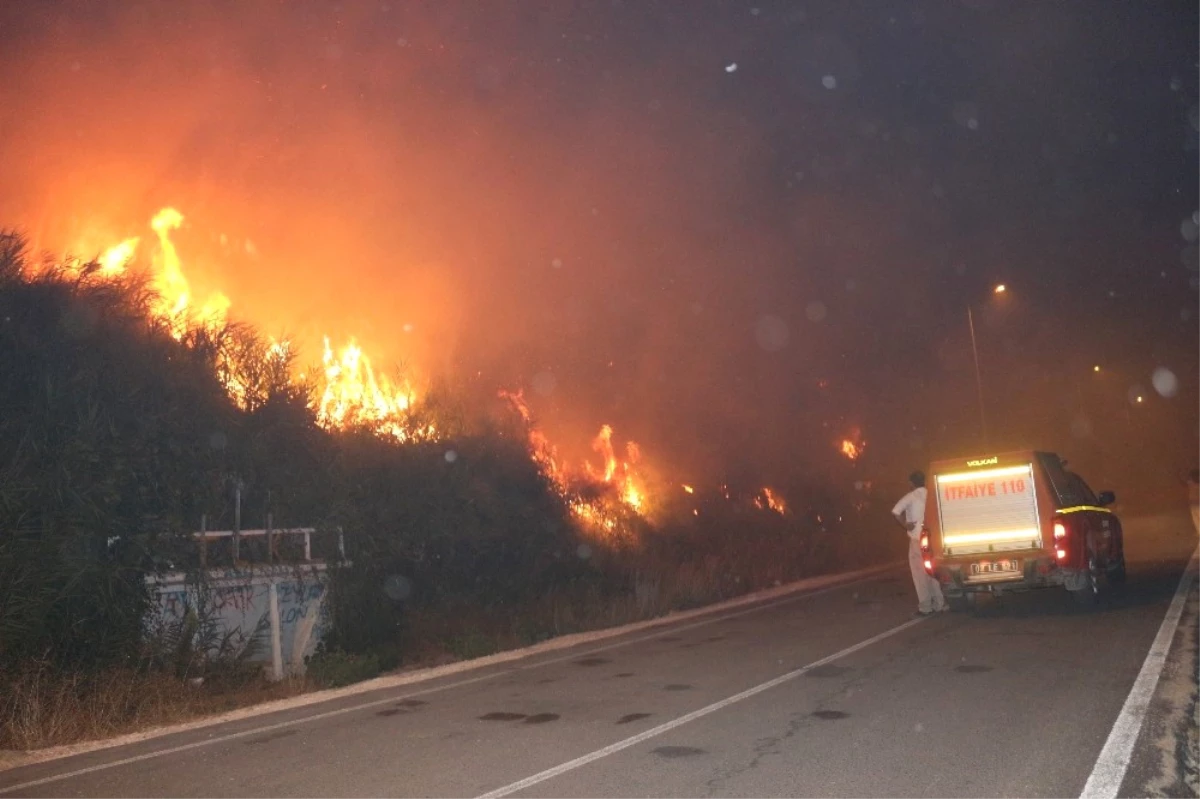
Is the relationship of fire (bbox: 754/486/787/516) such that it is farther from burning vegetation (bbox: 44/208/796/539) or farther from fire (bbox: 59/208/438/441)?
fire (bbox: 59/208/438/441)

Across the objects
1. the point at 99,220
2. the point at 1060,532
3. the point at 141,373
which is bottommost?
the point at 1060,532

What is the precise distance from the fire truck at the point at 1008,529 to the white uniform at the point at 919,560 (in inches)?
11.8

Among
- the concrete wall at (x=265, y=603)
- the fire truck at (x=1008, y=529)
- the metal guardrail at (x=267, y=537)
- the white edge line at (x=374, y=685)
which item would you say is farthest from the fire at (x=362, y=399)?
the fire truck at (x=1008, y=529)

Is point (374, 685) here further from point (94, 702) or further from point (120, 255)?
point (120, 255)

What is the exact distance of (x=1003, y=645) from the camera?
1069 centimetres

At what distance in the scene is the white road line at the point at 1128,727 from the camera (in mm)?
5441

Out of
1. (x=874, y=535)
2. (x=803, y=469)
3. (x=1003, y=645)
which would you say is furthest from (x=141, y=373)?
(x=803, y=469)

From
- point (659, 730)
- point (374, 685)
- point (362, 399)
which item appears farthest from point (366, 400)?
point (659, 730)

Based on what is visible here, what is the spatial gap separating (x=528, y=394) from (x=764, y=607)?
51.8 feet

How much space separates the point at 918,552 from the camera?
47.1ft

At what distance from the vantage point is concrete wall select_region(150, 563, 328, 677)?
1330 cm

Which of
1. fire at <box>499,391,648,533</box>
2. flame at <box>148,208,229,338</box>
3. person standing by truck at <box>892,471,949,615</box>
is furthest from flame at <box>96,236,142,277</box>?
person standing by truck at <box>892,471,949,615</box>

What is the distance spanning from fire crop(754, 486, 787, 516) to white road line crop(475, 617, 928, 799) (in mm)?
24842

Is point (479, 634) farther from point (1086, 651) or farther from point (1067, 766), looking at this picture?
point (1067, 766)
